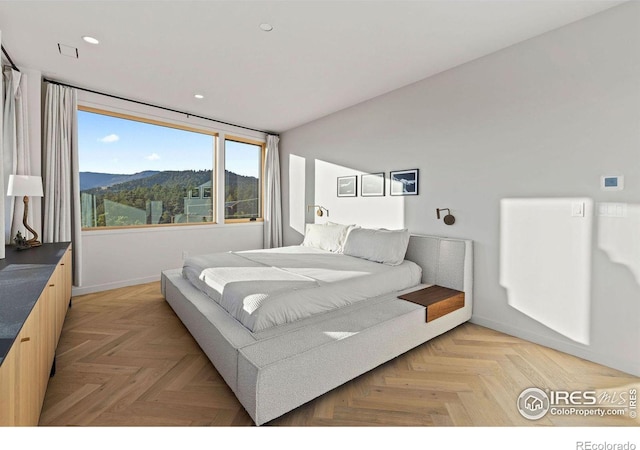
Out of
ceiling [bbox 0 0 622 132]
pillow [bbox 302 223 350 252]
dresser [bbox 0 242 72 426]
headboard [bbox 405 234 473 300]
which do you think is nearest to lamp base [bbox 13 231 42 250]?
dresser [bbox 0 242 72 426]

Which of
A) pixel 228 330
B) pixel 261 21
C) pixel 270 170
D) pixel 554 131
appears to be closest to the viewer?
pixel 228 330

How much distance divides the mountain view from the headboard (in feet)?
10.8

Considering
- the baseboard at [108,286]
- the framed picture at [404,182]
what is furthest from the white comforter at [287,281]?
the baseboard at [108,286]

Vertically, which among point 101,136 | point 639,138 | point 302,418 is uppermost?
point 101,136

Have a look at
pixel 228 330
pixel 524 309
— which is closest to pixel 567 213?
pixel 524 309

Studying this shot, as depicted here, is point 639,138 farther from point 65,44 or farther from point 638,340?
point 65,44

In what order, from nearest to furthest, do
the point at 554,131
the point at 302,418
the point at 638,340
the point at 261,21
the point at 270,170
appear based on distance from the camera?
the point at 302,418
the point at 638,340
the point at 261,21
the point at 554,131
the point at 270,170

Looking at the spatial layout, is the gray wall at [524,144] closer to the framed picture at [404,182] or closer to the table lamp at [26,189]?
the framed picture at [404,182]

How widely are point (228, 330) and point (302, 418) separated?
688 mm

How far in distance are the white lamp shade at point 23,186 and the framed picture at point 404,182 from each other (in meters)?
3.64

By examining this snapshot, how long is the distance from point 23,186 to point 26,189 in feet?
0.11

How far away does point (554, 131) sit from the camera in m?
2.48

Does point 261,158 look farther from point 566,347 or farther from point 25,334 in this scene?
point 566,347

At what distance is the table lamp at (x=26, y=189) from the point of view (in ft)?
9.15
